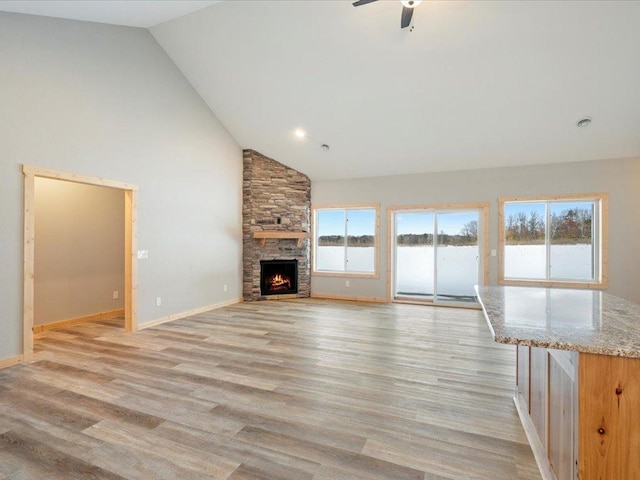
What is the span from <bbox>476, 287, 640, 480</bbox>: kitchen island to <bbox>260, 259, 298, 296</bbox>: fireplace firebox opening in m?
5.84

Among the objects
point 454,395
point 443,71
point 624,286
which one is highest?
point 443,71

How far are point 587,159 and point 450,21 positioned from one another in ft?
13.2

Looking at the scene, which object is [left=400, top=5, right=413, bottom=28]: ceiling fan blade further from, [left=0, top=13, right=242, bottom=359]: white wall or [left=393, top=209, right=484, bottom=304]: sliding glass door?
[left=393, top=209, right=484, bottom=304]: sliding glass door

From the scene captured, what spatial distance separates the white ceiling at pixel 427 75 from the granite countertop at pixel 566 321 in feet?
10.7

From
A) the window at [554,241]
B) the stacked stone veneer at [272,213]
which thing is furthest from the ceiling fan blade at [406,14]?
the stacked stone veneer at [272,213]

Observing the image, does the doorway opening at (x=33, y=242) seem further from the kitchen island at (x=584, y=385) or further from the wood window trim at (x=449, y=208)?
the wood window trim at (x=449, y=208)

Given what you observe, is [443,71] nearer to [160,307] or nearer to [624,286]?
[624,286]

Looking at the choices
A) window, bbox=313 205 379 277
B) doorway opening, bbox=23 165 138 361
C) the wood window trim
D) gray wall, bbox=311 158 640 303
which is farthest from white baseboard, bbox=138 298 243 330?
the wood window trim

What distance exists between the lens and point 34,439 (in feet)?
6.92

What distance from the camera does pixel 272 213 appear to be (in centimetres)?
733

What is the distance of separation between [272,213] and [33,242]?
4.35 meters

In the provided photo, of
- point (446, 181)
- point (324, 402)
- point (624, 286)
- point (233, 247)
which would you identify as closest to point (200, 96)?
point (233, 247)

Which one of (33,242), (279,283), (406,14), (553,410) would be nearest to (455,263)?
(279,283)

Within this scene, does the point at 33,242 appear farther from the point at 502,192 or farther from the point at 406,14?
the point at 502,192
